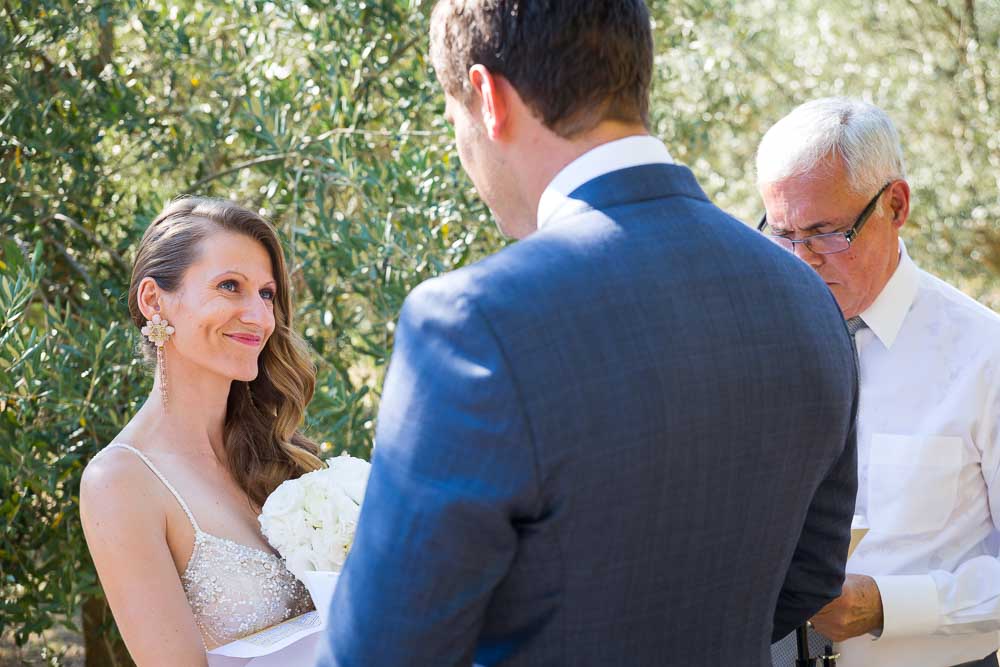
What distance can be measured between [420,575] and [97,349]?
109 inches

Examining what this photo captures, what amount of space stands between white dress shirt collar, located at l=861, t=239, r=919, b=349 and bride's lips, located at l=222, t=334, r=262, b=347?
5.47 ft

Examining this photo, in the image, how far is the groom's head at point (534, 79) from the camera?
1417mm

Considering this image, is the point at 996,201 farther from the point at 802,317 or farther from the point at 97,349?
the point at 802,317

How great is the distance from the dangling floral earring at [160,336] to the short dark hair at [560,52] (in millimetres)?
1780

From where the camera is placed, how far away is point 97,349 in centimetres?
370

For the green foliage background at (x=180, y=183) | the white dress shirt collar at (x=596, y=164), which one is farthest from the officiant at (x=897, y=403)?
the green foliage background at (x=180, y=183)

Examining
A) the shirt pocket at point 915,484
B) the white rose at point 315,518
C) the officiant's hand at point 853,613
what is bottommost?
the officiant's hand at point 853,613

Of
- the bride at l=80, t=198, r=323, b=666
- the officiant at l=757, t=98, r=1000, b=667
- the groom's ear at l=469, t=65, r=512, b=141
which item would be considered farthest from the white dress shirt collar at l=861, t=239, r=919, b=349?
the bride at l=80, t=198, r=323, b=666

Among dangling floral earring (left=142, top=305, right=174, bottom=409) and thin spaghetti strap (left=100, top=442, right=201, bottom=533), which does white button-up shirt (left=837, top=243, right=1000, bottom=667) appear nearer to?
thin spaghetti strap (left=100, top=442, right=201, bottom=533)

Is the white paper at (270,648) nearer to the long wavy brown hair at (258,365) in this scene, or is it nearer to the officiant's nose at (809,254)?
the long wavy brown hair at (258,365)

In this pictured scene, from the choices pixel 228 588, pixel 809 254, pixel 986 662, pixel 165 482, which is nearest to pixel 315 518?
pixel 228 588

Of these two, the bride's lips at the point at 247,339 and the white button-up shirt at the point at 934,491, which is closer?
the white button-up shirt at the point at 934,491

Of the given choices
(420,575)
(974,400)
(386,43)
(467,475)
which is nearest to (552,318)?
(467,475)

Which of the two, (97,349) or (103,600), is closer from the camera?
(97,349)
